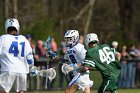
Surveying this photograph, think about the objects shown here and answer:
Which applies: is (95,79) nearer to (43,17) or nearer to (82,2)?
(43,17)

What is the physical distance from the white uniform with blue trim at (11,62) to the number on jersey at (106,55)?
1.75 m

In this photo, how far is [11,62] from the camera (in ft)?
45.1

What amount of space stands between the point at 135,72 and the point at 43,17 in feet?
49.8

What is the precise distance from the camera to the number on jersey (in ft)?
42.6

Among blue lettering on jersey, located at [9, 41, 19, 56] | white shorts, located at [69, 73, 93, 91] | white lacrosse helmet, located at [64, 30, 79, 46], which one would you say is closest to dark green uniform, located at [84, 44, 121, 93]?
white shorts, located at [69, 73, 93, 91]

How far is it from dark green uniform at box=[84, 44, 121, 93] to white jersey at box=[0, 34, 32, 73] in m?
1.56

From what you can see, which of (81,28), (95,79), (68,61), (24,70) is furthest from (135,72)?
(81,28)

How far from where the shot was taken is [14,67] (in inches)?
542

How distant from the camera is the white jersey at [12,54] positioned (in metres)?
13.8

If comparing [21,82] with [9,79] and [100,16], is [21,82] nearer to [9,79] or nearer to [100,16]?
[9,79]

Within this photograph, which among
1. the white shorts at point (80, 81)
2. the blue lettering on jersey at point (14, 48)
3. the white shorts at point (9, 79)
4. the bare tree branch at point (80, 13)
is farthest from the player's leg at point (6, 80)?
the bare tree branch at point (80, 13)

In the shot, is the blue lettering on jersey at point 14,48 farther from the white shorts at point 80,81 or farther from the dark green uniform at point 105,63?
the dark green uniform at point 105,63

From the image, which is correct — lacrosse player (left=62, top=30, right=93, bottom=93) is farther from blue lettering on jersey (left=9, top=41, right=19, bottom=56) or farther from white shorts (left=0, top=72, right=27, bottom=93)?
blue lettering on jersey (left=9, top=41, right=19, bottom=56)

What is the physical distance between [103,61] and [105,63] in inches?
2.1
